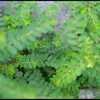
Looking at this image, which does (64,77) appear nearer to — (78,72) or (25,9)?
(78,72)

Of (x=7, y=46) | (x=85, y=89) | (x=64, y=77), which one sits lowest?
(x=85, y=89)

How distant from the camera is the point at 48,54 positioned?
7.06 ft

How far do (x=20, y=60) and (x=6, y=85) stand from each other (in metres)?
0.94

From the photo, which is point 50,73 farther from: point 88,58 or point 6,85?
point 6,85

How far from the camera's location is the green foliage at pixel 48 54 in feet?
3.95

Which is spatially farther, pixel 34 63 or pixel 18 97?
pixel 34 63

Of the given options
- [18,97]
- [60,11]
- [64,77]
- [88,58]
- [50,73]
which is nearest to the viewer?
[18,97]

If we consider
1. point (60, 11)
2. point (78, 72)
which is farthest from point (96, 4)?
point (78, 72)

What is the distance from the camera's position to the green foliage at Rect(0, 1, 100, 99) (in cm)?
120

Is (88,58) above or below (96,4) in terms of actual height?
below

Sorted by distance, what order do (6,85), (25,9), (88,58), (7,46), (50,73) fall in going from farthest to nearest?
(50,73) → (25,9) → (88,58) → (7,46) → (6,85)

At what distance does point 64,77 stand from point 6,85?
2.12ft

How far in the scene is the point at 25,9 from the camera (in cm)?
191

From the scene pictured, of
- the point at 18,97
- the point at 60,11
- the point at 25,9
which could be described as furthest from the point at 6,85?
the point at 60,11
